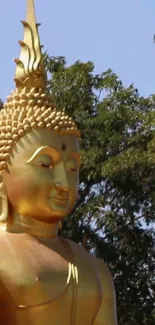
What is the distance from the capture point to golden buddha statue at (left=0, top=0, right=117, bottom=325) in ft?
24.4

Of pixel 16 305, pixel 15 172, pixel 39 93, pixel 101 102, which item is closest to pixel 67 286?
pixel 16 305

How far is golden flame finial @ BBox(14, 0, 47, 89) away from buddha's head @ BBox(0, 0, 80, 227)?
0.10 m

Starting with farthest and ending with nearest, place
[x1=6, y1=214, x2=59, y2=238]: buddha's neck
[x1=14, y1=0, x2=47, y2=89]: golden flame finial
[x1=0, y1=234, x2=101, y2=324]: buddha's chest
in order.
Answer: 1. [x1=14, y1=0, x2=47, y2=89]: golden flame finial
2. [x1=6, y1=214, x2=59, y2=238]: buddha's neck
3. [x1=0, y1=234, x2=101, y2=324]: buddha's chest

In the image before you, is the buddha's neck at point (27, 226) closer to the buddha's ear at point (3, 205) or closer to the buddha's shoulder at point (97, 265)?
the buddha's ear at point (3, 205)

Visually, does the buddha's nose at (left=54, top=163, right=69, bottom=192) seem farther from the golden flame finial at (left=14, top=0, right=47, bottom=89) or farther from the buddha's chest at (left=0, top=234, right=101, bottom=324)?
the golden flame finial at (left=14, top=0, right=47, bottom=89)

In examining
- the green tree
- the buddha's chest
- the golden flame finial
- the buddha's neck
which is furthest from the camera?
the green tree

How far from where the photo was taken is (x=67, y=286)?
24.8ft

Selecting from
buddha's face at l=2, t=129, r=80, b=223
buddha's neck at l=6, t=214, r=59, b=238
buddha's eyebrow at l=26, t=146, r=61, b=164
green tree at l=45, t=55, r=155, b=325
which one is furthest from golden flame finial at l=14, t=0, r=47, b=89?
green tree at l=45, t=55, r=155, b=325

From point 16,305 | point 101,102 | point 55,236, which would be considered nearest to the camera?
point 16,305

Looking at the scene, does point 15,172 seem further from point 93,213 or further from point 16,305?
point 93,213

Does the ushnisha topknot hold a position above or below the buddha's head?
above

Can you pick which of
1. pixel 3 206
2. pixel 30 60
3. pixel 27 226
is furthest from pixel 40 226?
pixel 30 60

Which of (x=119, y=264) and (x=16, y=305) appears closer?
(x=16, y=305)

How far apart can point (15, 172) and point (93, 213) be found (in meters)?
7.98
